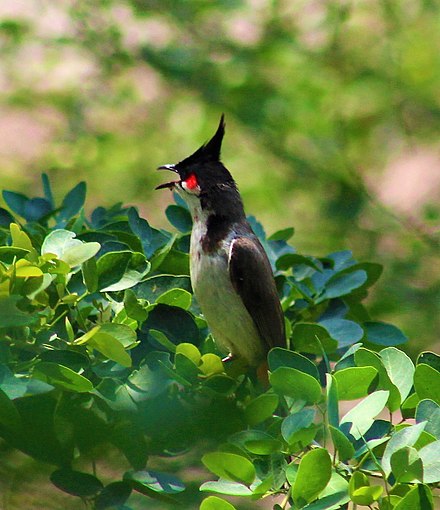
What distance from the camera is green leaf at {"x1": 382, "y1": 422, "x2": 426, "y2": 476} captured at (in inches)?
49.0

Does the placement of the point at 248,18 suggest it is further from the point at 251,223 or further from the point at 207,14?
the point at 251,223

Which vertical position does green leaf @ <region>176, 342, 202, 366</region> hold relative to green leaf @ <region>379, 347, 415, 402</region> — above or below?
below

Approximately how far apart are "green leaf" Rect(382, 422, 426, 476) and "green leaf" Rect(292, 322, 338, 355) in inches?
19.7

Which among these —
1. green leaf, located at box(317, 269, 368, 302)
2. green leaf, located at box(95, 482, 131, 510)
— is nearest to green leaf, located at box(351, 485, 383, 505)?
green leaf, located at box(95, 482, 131, 510)

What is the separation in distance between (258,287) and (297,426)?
3.14 feet

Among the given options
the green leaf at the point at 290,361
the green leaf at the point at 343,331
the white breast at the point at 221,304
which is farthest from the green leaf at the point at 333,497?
the white breast at the point at 221,304

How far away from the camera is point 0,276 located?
1395mm

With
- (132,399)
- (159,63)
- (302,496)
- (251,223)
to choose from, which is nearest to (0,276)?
(132,399)

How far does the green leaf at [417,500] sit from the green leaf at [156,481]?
0.31m

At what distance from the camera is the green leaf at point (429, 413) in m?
1.34

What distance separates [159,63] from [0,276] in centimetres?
237

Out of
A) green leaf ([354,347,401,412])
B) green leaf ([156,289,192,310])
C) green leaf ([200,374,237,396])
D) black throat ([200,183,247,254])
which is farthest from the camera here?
black throat ([200,183,247,254])

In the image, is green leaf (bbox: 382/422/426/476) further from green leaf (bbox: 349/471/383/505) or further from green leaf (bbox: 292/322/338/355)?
green leaf (bbox: 292/322/338/355)

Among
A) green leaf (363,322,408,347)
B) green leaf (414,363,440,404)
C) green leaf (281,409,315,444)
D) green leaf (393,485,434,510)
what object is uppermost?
green leaf (414,363,440,404)
